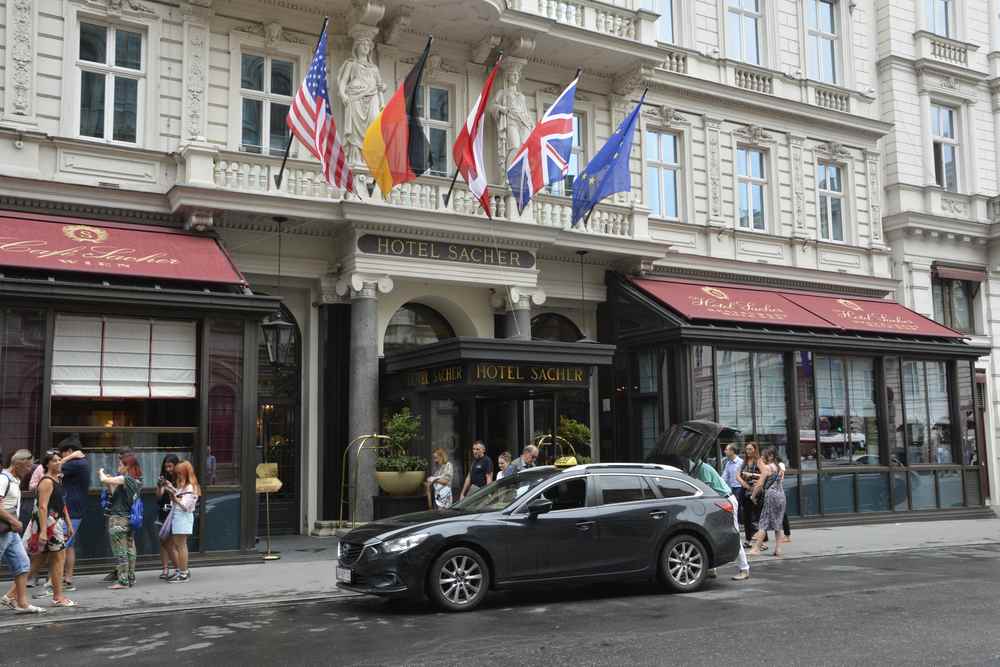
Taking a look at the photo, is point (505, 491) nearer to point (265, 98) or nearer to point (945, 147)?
point (265, 98)

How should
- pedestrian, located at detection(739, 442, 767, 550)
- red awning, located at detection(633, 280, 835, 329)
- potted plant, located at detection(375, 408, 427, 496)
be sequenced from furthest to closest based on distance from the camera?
red awning, located at detection(633, 280, 835, 329) → potted plant, located at detection(375, 408, 427, 496) → pedestrian, located at detection(739, 442, 767, 550)

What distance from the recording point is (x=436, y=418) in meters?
18.5

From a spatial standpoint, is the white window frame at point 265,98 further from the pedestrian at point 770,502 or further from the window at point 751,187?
the window at point 751,187

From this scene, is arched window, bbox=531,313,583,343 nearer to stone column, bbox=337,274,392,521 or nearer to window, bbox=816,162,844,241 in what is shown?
stone column, bbox=337,274,392,521

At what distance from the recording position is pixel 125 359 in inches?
584

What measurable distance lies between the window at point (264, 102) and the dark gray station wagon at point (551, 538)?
937 centimetres

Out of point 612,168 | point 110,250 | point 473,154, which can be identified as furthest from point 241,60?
point 612,168

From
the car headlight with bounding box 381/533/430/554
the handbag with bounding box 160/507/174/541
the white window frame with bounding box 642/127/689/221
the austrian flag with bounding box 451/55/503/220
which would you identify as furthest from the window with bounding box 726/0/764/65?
the handbag with bounding box 160/507/174/541

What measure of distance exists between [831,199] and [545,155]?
1140cm

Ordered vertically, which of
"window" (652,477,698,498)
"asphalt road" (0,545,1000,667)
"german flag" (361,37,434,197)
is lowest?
"asphalt road" (0,545,1000,667)

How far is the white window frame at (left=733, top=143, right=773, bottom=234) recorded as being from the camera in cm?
2426

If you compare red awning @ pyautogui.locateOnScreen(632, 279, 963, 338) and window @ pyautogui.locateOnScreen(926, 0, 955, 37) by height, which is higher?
window @ pyautogui.locateOnScreen(926, 0, 955, 37)

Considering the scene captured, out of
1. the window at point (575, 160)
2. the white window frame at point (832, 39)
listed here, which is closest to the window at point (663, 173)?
the window at point (575, 160)

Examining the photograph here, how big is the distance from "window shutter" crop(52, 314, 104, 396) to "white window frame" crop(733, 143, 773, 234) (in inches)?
612
